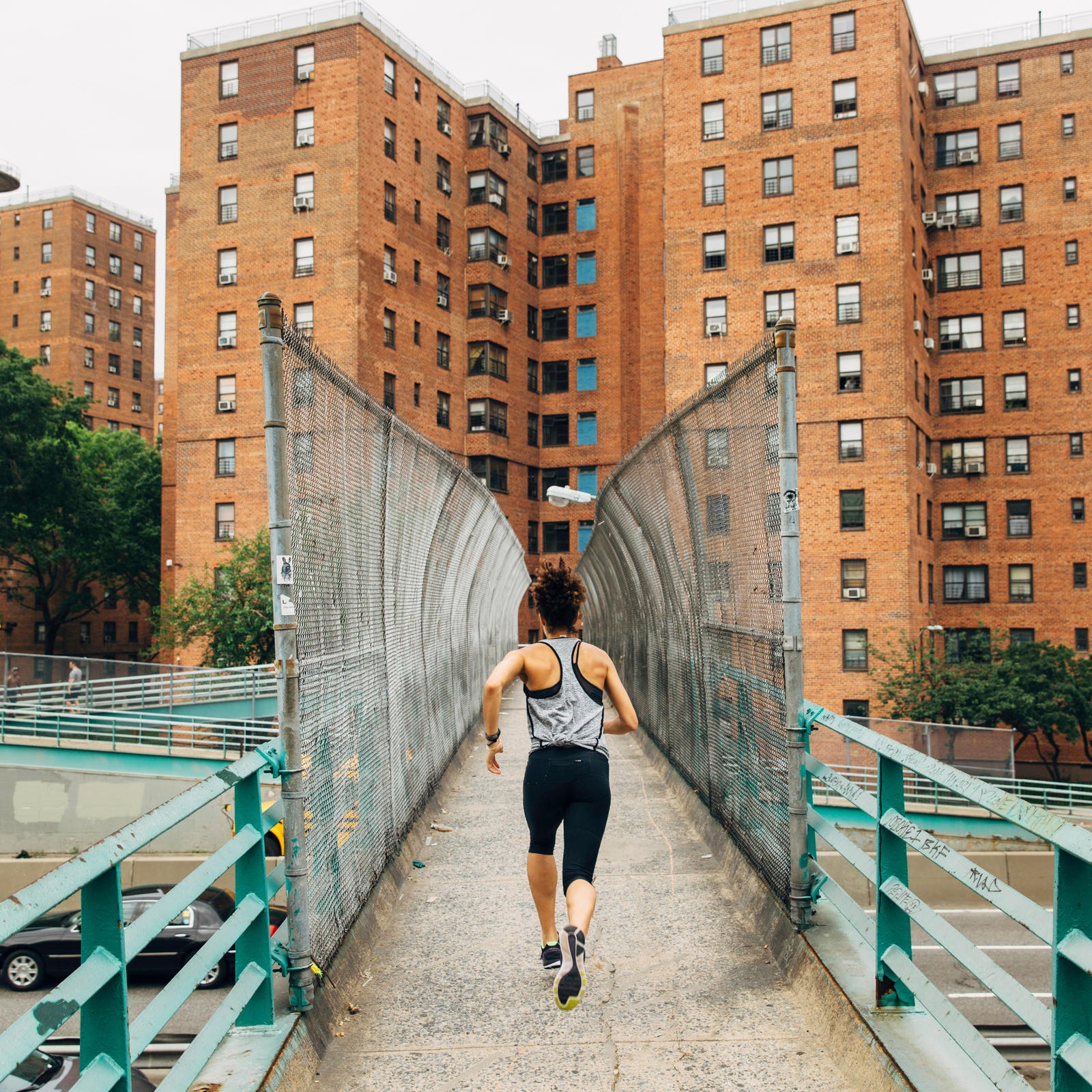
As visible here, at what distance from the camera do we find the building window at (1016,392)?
44844 millimetres

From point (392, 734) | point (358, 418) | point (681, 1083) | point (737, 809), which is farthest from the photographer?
point (392, 734)

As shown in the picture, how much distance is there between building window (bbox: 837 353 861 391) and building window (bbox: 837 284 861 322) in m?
1.40

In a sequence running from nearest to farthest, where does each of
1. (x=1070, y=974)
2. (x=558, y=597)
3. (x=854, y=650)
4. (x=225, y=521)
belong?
(x=1070, y=974)
(x=558, y=597)
(x=854, y=650)
(x=225, y=521)

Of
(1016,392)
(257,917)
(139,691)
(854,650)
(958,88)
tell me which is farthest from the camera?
(958,88)

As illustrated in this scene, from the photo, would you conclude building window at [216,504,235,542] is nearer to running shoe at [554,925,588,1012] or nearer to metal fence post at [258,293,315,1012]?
metal fence post at [258,293,315,1012]

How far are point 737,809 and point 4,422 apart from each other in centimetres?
4785

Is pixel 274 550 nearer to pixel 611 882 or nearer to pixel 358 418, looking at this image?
pixel 358 418

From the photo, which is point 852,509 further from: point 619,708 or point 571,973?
point 571,973

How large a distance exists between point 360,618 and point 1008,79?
160 feet

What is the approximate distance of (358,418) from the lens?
5617 millimetres

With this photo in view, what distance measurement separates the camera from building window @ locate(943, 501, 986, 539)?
44.8 metres

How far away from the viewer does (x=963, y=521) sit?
45.0 meters

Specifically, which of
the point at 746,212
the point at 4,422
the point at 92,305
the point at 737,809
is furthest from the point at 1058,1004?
the point at 92,305

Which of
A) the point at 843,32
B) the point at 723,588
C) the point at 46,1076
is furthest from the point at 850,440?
the point at 46,1076
